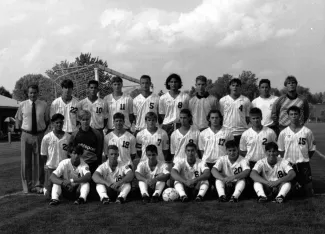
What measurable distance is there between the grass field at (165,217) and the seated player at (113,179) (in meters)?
0.21

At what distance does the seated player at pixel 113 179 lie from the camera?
6367 millimetres

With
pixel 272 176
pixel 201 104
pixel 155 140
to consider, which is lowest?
pixel 272 176

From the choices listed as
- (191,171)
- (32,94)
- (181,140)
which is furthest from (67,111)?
(191,171)

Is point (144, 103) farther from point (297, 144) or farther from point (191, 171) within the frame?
point (297, 144)

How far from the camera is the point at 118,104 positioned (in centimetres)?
774

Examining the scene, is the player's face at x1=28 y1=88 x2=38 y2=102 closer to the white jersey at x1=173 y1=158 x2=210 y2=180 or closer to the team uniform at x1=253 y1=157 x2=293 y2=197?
the white jersey at x1=173 y1=158 x2=210 y2=180

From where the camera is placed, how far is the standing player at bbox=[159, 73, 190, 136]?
7582 mm

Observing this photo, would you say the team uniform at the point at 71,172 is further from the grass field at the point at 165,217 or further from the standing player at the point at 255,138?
the standing player at the point at 255,138

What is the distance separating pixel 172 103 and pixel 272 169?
2.36 metres

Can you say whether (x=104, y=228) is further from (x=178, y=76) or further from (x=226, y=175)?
(x=178, y=76)

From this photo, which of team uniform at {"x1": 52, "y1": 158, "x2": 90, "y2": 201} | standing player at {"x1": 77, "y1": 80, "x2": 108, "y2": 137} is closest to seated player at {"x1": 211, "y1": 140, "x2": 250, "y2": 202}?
team uniform at {"x1": 52, "y1": 158, "x2": 90, "y2": 201}

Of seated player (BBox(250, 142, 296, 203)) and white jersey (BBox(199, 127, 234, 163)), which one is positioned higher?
white jersey (BBox(199, 127, 234, 163))

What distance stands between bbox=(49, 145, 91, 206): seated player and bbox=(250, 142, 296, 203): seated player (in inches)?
110

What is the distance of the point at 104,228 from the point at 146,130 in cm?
264
